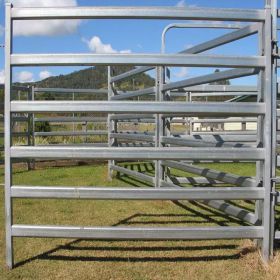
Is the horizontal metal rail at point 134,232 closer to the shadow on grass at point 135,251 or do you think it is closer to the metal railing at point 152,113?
the metal railing at point 152,113

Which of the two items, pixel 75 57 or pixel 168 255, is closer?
pixel 75 57

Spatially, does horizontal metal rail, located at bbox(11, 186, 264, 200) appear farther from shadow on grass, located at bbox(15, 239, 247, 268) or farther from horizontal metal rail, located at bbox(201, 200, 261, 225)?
shadow on grass, located at bbox(15, 239, 247, 268)

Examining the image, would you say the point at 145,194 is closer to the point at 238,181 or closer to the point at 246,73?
the point at 238,181

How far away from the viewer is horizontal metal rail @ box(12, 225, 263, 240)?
370 centimetres

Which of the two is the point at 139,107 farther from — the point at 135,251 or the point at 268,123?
the point at 135,251

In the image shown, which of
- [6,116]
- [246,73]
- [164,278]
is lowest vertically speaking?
[164,278]

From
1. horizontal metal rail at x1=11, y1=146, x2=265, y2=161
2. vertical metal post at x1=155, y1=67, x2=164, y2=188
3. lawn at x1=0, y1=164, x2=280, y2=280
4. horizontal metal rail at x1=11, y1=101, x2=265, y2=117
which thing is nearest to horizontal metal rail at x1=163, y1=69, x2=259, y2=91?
horizontal metal rail at x1=11, y1=101, x2=265, y2=117

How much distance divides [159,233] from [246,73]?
5.51 ft

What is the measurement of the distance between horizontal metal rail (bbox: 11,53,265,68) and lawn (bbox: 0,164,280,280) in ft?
5.48

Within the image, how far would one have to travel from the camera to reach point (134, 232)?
145 inches

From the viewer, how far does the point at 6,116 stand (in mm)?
3645

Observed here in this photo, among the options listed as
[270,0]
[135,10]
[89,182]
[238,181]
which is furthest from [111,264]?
[89,182]

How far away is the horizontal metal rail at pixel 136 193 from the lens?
367cm

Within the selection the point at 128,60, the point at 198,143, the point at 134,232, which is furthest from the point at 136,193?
the point at 198,143
